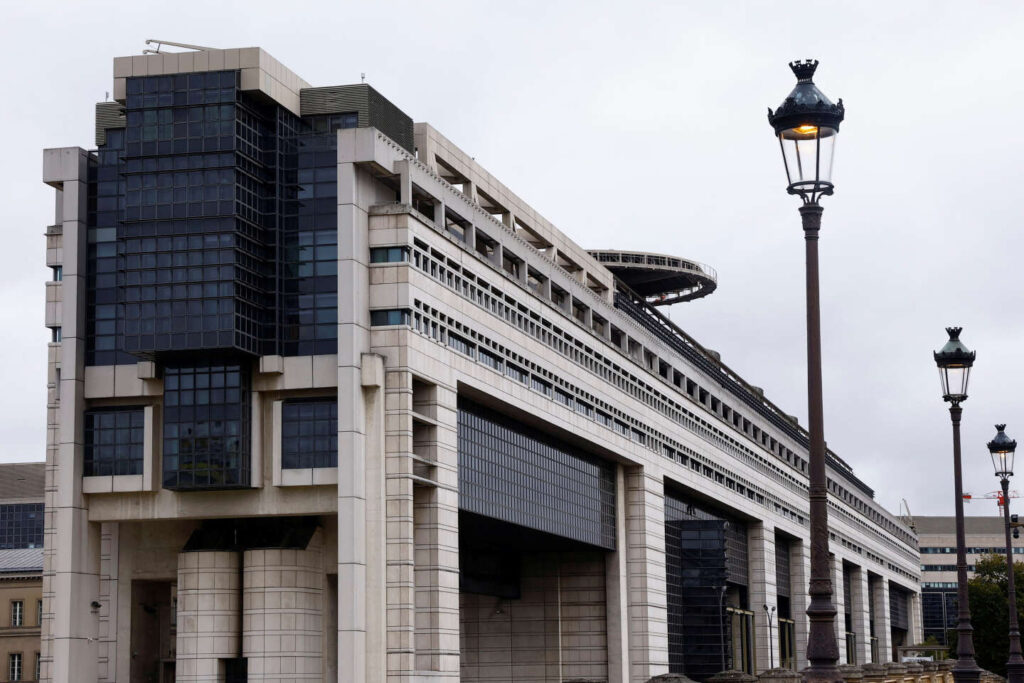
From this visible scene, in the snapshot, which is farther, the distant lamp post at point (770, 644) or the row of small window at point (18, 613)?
the distant lamp post at point (770, 644)

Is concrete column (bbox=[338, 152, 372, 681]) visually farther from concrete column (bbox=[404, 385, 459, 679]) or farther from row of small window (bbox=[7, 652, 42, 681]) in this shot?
row of small window (bbox=[7, 652, 42, 681])

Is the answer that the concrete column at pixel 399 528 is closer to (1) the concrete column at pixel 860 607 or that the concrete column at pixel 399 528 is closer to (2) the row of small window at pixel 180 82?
(2) the row of small window at pixel 180 82

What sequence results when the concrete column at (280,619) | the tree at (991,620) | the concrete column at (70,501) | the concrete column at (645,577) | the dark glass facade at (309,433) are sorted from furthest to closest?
the tree at (991,620), the concrete column at (645,577), the concrete column at (70,501), the concrete column at (280,619), the dark glass facade at (309,433)

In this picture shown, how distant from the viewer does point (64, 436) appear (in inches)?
2820

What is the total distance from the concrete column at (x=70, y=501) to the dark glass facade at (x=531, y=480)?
17369mm

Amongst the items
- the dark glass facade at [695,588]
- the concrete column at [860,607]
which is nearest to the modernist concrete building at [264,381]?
the dark glass facade at [695,588]

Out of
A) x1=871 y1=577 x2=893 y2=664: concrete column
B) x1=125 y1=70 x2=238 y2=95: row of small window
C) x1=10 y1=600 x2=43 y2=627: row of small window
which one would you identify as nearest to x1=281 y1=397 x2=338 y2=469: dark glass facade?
x1=125 y1=70 x2=238 y2=95: row of small window

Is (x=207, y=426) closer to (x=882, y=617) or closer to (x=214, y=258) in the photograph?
(x=214, y=258)

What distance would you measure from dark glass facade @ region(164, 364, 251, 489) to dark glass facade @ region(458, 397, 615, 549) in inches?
461

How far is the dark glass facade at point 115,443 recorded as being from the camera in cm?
7169

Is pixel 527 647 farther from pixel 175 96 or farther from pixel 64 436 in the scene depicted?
pixel 175 96

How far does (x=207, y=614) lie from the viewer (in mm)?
70625

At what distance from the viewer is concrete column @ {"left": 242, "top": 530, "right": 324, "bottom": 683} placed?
69.6 m

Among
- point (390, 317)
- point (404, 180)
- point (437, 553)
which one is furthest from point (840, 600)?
point (404, 180)
